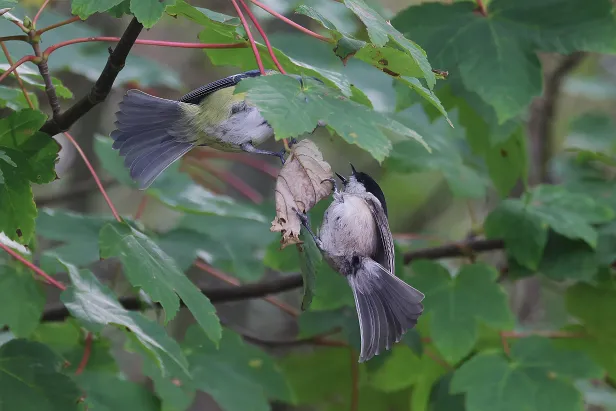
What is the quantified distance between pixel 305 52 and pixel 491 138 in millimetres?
934

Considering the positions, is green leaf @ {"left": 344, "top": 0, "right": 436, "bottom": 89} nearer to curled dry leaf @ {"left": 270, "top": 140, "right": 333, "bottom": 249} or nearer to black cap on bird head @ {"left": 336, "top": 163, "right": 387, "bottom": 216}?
curled dry leaf @ {"left": 270, "top": 140, "right": 333, "bottom": 249}

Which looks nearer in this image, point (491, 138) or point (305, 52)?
point (491, 138)

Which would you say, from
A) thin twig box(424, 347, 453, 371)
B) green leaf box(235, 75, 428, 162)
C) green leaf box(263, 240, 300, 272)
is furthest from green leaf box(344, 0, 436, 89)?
thin twig box(424, 347, 453, 371)

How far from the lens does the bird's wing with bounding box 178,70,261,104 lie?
1.50 meters

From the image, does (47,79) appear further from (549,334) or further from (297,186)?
(549,334)

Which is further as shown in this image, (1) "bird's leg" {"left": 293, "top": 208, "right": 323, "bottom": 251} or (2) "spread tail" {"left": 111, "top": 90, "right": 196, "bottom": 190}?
(2) "spread tail" {"left": 111, "top": 90, "right": 196, "bottom": 190}

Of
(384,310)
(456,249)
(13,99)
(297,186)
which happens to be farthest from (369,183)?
(13,99)

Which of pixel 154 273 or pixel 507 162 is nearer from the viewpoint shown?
pixel 154 273

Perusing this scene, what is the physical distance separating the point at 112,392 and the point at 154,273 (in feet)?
1.84

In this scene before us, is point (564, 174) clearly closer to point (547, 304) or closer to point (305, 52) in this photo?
point (305, 52)

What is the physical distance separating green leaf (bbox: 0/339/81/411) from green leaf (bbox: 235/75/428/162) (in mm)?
931

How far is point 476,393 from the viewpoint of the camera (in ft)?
7.40

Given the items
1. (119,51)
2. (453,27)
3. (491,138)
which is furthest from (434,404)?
(119,51)

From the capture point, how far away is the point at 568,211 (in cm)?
250
